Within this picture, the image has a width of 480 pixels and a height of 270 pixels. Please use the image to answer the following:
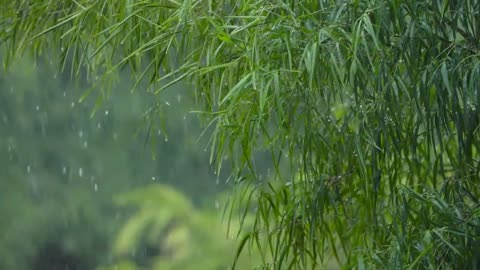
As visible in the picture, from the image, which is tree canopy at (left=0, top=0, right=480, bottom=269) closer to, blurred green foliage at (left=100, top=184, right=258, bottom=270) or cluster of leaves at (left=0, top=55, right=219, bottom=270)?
blurred green foliage at (left=100, top=184, right=258, bottom=270)

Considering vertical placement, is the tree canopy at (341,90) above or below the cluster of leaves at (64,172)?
above

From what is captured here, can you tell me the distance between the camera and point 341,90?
2088mm

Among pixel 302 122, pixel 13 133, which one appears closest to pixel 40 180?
pixel 13 133

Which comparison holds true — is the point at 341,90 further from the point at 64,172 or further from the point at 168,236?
the point at 64,172

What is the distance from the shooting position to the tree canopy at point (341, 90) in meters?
2.07

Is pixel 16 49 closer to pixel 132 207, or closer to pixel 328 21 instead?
pixel 328 21

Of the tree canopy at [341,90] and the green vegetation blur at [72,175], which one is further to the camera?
the green vegetation blur at [72,175]

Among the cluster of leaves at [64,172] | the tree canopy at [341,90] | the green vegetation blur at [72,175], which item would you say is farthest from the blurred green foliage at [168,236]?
the tree canopy at [341,90]

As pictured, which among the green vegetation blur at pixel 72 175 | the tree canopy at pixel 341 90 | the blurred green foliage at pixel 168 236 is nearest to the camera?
the tree canopy at pixel 341 90

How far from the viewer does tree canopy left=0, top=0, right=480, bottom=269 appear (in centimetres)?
207

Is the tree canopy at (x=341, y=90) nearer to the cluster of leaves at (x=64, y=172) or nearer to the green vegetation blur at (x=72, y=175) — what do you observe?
the green vegetation blur at (x=72, y=175)

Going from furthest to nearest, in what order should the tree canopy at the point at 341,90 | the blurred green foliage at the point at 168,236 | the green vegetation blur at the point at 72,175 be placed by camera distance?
1. the green vegetation blur at the point at 72,175
2. the blurred green foliage at the point at 168,236
3. the tree canopy at the point at 341,90

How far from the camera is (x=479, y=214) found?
2.18m

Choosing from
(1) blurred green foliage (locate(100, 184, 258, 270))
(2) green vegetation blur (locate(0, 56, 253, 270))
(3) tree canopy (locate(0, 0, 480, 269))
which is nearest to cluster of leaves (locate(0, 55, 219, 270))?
(2) green vegetation blur (locate(0, 56, 253, 270))
